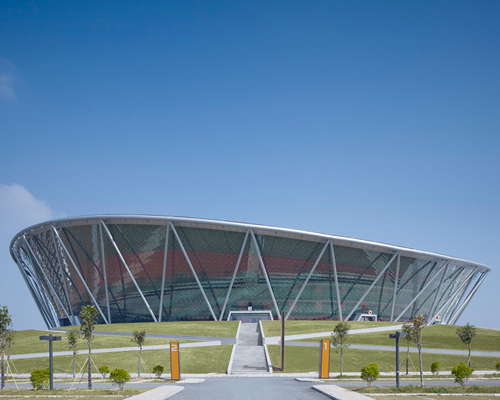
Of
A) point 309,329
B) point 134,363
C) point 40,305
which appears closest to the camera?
point 134,363

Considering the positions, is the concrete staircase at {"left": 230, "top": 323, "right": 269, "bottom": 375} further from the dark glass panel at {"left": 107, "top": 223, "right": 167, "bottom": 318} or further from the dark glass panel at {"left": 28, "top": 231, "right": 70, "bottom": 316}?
the dark glass panel at {"left": 28, "top": 231, "right": 70, "bottom": 316}

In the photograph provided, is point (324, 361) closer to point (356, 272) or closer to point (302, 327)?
point (302, 327)

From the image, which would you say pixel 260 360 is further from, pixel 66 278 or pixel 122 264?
pixel 66 278

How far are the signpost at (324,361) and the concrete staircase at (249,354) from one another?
419 centimetres

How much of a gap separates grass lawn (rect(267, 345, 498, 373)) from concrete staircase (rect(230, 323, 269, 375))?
111cm

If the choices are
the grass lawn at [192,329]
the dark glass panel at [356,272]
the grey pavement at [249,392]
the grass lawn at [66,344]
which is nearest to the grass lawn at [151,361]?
the grass lawn at [66,344]

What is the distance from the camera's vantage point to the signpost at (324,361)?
26.3m

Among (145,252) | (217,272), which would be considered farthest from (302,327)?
(145,252)

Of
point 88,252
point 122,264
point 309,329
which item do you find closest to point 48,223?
point 88,252

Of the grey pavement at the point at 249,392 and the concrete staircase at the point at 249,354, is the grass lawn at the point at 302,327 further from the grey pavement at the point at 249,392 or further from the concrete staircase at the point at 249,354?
the grey pavement at the point at 249,392

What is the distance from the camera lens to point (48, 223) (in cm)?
5572

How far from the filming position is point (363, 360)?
30859 mm

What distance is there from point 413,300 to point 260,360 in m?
34.1

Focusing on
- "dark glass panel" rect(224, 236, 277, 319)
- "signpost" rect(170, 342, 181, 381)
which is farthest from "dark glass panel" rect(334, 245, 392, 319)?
"signpost" rect(170, 342, 181, 381)
